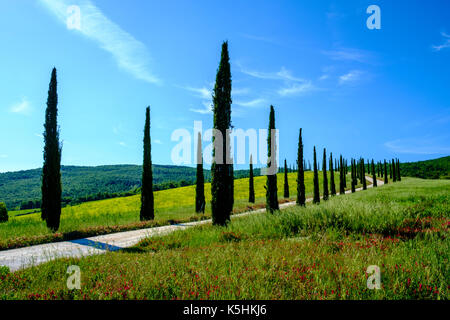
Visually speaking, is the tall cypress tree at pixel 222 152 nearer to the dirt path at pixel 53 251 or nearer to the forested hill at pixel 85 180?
the dirt path at pixel 53 251

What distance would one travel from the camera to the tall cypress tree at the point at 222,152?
1517 centimetres

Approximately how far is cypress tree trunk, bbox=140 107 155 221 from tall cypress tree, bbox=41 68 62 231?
21.4ft

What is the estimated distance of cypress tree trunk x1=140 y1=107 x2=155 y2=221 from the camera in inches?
846

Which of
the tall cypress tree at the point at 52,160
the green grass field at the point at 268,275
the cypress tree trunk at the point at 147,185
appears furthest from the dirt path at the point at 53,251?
the cypress tree trunk at the point at 147,185

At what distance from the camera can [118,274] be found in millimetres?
4641

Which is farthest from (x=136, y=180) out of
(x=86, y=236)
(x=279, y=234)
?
(x=279, y=234)

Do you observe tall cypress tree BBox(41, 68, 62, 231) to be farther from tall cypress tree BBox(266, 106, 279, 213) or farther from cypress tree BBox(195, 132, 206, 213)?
tall cypress tree BBox(266, 106, 279, 213)

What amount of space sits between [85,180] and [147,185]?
120 m

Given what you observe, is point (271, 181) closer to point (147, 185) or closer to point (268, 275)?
point (147, 185)

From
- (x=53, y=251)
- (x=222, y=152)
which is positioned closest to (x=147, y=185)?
(x=222, y=152)

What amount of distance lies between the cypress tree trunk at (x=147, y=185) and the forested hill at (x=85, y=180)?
52.0 metres

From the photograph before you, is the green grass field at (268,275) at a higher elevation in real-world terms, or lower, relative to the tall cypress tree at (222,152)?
lower

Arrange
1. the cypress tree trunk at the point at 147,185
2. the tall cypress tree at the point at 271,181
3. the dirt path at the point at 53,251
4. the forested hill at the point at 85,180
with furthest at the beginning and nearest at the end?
the forested hill at the point at 85,180 → the tall cypress tree at the point at 271,181 → the cypress tree trunk at the point at 147,185 → the dirt path at the point at 53,251
